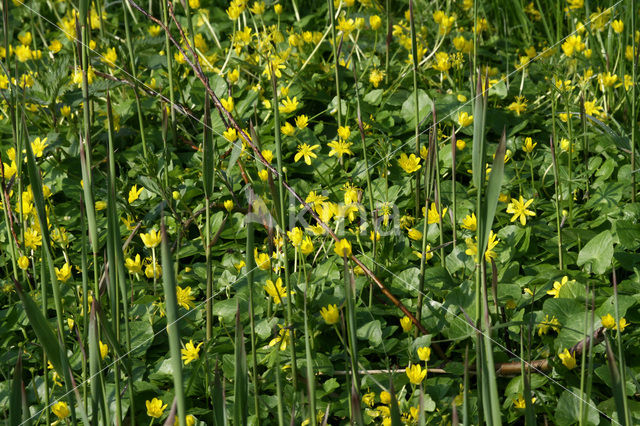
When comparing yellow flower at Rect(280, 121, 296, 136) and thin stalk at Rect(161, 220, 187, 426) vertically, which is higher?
thin stalk at Rect(161, 220, 187, 426)

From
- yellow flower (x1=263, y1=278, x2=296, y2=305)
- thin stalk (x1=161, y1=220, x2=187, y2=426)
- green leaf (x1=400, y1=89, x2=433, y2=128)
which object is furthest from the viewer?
green leaf (x1=400, y1=89, x2=433, y2=128)

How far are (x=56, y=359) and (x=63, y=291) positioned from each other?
2.45 feet

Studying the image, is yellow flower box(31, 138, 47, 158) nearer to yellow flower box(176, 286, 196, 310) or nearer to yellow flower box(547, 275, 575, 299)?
yellow flower box(176, 286, 196, 310)

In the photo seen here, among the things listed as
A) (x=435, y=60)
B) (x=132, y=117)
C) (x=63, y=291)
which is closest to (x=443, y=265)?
(x=63, y=291)

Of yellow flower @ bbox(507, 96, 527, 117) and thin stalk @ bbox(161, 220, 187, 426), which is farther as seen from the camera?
yellow flower @ bbox(507, 96, 527, 117)

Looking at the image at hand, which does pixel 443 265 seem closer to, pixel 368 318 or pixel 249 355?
pixel 368 318

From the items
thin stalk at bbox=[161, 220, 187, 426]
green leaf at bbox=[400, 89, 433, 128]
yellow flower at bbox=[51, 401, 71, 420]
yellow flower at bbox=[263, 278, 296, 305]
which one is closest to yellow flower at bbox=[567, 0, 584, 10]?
green leaf at bbox=[400, 89, 433, 128]

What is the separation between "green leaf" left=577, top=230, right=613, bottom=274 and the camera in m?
1.58

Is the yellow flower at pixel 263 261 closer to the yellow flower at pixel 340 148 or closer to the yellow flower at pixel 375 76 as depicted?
the yellow flower at pixel 340 148

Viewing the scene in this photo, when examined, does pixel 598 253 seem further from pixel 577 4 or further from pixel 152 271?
pixel 577 4

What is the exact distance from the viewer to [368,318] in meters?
1.52

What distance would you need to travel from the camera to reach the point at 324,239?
1604 millimetres

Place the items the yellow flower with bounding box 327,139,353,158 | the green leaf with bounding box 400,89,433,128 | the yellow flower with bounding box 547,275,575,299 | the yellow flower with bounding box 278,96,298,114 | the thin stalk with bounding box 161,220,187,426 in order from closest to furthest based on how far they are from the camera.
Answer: the thin stalk with bounding box 161,220,187,426 < the yellow flower with bounding box 547,275,575,299 < the yellow flower with bounding box 327,139,353,158 < the yellow flower with bounding box 278,96,298,114 < the green leaf with bounding box 400,89,433,128

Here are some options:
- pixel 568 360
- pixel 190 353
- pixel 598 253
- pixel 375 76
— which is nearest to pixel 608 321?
pixel 568 360
